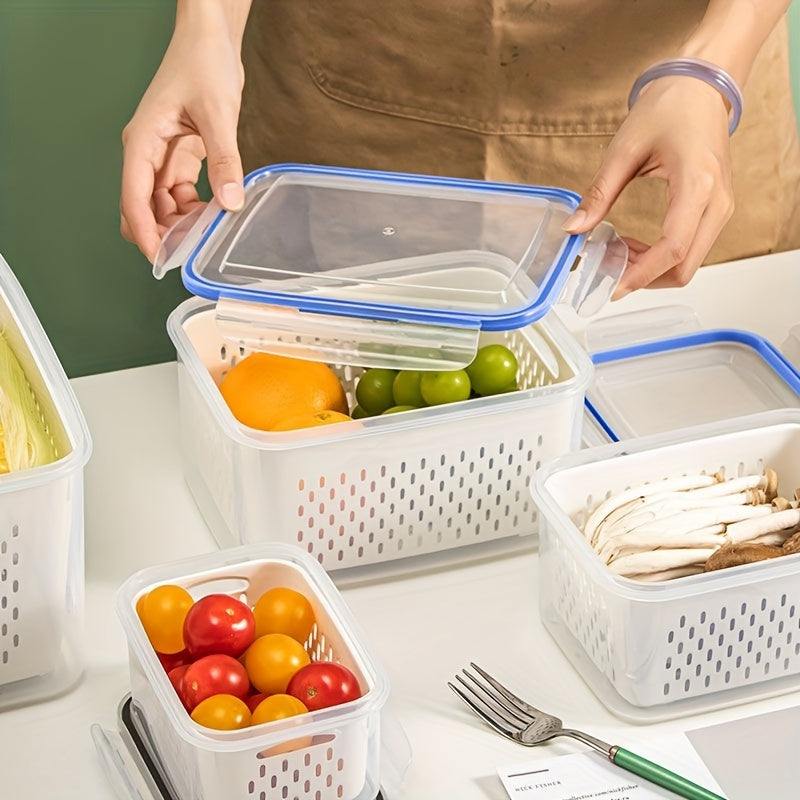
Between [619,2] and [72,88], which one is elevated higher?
[619,2]

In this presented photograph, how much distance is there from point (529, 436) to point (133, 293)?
1283 millimetres

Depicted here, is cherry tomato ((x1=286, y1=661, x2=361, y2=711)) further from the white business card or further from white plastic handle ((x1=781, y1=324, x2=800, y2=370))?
white plastic handle ((x1=781, y1=324, x2=800, y2=370))

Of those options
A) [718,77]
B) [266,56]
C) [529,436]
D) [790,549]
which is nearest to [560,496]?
[529,436]

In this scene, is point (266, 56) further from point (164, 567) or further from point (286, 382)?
point (164, 567)

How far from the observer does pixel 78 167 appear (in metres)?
2.10

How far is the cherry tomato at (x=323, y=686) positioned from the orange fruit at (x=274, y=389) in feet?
0.90

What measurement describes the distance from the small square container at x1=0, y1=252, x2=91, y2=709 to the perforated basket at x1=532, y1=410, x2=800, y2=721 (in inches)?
13.5

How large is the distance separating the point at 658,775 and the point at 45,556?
17.4 inches

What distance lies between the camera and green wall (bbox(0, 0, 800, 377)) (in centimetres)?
200

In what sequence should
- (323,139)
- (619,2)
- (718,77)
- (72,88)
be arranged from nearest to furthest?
1. (718,77)
2. (619,2)
3. (323,139)
4. (72,88)

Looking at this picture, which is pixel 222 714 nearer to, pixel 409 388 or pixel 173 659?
pixel 173 659

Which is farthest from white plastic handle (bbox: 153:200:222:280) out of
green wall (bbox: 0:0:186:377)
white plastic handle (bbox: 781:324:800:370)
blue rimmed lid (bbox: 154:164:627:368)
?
green wall (bbox: 0:0:186:377)

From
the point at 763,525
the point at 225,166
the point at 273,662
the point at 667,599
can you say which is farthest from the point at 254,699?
the point at 225,166

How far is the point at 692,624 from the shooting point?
3.06 ft
